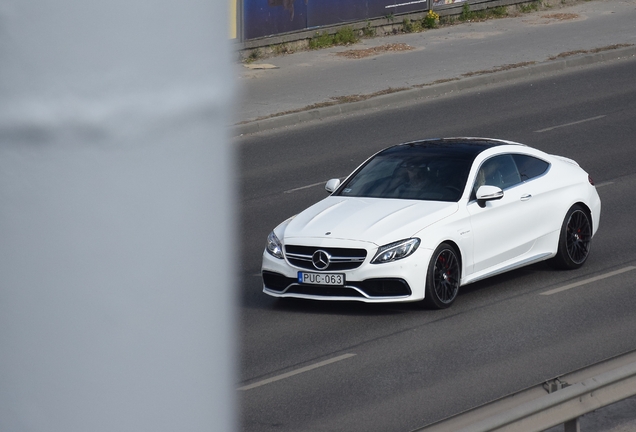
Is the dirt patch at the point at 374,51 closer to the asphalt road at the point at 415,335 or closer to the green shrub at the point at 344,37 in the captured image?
the green shrub at the point at 344,37

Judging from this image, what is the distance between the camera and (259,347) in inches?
363

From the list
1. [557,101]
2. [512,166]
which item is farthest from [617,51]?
[512,166]

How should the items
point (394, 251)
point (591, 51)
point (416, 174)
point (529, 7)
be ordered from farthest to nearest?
point (529, 7) < point (591, 51) < point (416, 174) < point (394, 251)

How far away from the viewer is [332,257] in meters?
10.1

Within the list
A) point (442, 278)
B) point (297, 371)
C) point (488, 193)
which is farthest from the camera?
point (488, 193)

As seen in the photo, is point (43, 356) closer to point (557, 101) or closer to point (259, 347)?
point (259, 347)

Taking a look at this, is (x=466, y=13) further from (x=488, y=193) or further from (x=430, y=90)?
(x=488, y=193)

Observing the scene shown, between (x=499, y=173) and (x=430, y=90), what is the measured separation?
37.3 ft

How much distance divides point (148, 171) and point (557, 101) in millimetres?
21173

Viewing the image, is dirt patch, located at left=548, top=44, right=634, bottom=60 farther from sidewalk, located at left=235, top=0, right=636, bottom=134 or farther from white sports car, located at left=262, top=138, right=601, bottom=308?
white sports car, located at left=262, top=138, right=601, bottom=308

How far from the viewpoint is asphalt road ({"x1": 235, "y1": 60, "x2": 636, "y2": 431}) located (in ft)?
25.3

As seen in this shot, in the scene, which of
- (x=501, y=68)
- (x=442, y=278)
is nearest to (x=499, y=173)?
(x=442, y=278)

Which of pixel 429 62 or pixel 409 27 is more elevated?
pixel 409 27

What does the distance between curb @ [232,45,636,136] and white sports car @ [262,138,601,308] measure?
8276mm
